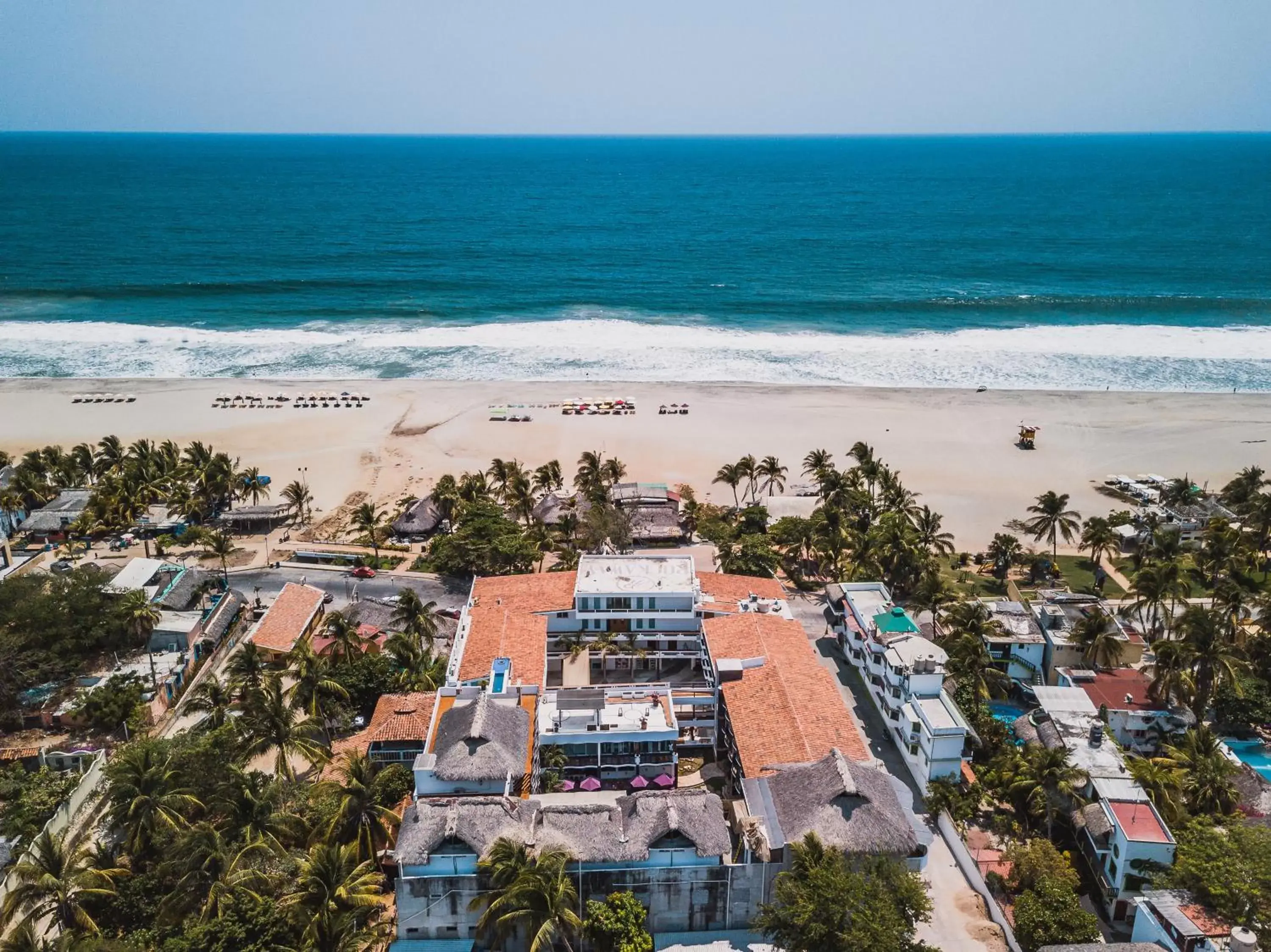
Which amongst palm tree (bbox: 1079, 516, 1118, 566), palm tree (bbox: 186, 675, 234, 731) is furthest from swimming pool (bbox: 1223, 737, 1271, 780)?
palm tree (bbox: 186, 675, 234, 731)

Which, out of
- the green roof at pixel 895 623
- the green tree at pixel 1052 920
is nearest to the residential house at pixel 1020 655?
the green roof at pixel 895 623

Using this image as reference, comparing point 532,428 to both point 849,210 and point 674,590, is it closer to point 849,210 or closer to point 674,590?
point 674,590

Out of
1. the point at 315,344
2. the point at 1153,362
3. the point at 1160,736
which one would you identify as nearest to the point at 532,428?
the point at 315,344

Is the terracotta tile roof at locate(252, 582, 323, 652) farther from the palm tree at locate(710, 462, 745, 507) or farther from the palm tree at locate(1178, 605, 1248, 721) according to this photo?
the palm tree at locate(1178, 605, 1248, 721)

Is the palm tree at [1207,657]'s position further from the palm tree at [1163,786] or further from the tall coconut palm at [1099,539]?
the tall coconut palm at [1099,539]

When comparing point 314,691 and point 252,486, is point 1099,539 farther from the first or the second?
point 252,486

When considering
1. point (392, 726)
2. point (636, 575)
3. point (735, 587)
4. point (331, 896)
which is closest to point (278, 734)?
point (392, 726)
